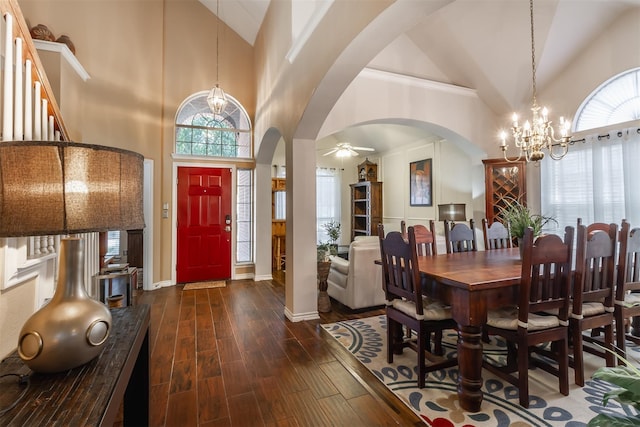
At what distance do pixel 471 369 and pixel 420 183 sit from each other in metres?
4.97

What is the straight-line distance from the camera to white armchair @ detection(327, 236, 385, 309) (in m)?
3.68

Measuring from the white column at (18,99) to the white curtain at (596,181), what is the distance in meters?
5.18

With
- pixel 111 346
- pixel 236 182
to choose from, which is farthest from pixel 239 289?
pixel 111 346

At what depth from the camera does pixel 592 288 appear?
7.16 feet

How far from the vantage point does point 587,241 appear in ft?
6.83

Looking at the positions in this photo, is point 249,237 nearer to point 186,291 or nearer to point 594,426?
point 186,291

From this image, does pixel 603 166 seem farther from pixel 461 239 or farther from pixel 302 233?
pixel 302 233

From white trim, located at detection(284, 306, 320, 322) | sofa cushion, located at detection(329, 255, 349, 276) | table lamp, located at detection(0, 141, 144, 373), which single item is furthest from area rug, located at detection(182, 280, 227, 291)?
table lamp, located at detection(0, 141, 144, 373)

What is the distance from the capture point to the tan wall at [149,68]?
414 cm

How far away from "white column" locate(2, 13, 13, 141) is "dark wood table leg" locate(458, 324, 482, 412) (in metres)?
2.63

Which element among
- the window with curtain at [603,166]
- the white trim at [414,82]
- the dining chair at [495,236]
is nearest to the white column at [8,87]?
the white trim at [414,82]

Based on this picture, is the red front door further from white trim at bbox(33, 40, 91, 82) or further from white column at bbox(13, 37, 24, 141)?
white column at bbox(13, 37, 24, 141)

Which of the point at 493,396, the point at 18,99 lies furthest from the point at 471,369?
the point at 18,99

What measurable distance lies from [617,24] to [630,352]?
11.7ft
